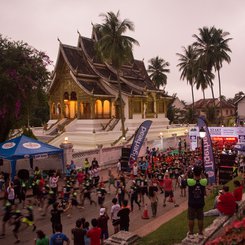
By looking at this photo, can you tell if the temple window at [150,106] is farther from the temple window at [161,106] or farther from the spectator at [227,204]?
the spectator at [227,204]

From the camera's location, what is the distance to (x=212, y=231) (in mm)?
8281

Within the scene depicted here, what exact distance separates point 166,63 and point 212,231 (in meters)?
59.9

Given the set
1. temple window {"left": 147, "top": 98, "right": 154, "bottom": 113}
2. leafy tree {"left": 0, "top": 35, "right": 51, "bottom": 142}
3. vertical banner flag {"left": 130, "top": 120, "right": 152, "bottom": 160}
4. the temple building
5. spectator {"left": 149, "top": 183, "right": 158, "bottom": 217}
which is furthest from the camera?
temple window {"left": 147, "top": 98, "right": 154, "bottom": 113}

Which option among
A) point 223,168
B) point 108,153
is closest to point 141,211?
point 223,168

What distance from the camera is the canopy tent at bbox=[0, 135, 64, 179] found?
18.8 metres

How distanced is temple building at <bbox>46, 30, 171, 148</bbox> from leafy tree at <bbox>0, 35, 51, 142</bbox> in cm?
1394

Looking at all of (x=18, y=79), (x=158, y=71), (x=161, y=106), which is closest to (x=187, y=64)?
(x=158, y=71)

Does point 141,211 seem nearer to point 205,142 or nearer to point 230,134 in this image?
point 205,142

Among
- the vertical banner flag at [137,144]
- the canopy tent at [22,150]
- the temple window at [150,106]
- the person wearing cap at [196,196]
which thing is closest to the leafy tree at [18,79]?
the canopy tent at [22,150]

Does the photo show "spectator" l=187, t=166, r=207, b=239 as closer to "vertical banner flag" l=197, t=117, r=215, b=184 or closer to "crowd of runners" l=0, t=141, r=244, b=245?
"crowd of runners" l=0, t=141, r=244, b=245

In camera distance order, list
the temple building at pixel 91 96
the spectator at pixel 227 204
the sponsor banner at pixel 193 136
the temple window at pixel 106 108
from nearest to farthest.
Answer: the spectator at pixel 227 204 → the sponsor banner at pixel 193 136 → the temple building at pixel 91 96 → the temple window at pixel 106 108

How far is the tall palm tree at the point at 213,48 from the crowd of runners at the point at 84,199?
34.1 m

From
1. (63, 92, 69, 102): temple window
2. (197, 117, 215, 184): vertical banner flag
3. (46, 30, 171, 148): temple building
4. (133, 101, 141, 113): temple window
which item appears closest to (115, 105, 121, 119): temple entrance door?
(46, 30, 171, 148): temple building

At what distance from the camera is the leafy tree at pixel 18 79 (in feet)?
67.5
